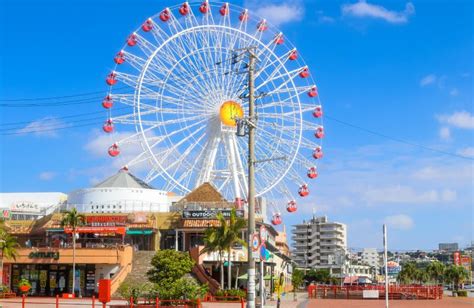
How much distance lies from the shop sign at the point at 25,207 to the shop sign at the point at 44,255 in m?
29.8

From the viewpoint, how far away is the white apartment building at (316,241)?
171000 millimetres

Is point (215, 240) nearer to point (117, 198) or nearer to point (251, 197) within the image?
point (117, 198)

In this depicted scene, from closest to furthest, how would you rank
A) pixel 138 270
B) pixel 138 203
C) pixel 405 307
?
pixel 405 307 → pixel 138 270 → pixel 138 203

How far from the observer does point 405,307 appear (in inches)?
1753

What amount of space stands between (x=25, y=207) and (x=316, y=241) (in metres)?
98.3

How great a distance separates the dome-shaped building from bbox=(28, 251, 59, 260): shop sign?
14543mm

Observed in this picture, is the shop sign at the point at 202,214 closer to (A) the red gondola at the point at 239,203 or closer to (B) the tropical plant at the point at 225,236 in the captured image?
(A) the red gondola at the point at 239,203

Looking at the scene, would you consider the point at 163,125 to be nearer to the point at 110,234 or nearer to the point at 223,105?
the point at 223,105

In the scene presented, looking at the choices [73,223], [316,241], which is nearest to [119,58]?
[73,223]

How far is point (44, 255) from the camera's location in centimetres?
5897

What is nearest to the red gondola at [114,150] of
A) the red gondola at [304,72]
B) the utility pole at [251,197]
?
the red gondola at [304,72]

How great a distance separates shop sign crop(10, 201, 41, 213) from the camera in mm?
88438

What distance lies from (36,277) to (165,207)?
19807 mm

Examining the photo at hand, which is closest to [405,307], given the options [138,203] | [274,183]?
[274,183]
